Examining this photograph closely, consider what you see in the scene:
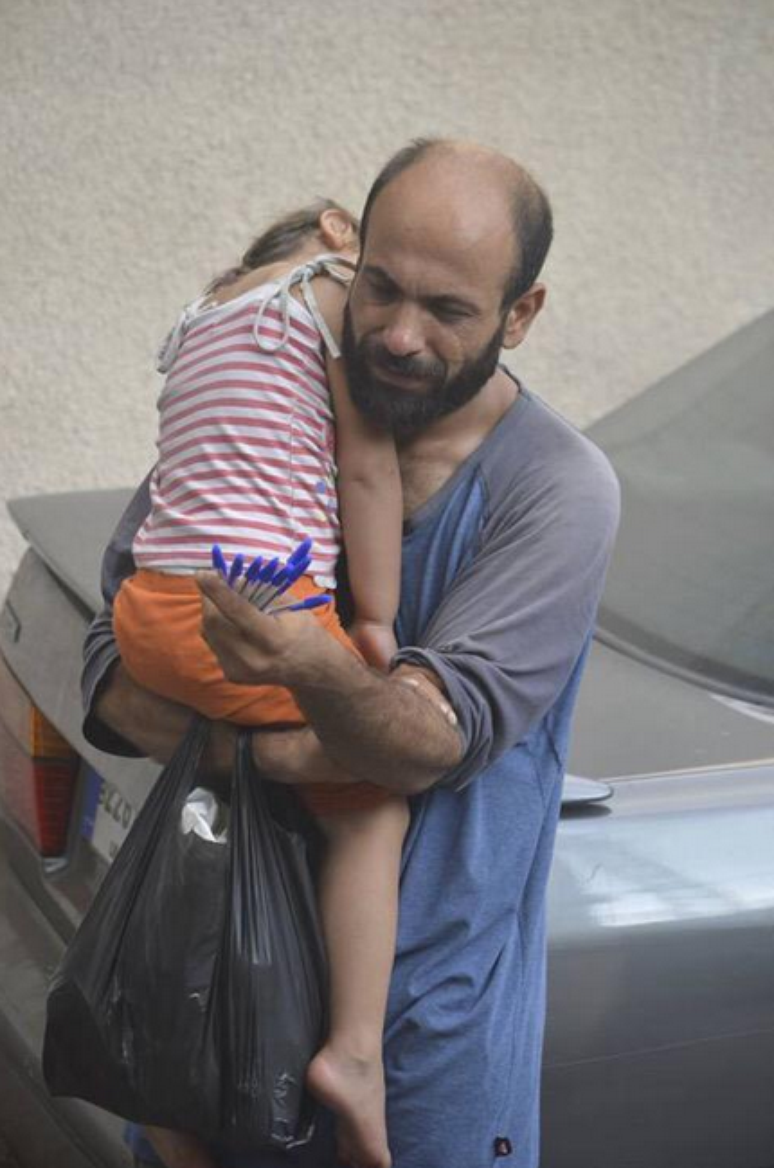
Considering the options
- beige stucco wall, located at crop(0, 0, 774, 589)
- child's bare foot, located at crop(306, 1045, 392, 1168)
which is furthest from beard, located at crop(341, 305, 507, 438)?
beige stucco wall, located at crop(0, 0, 774, 589)

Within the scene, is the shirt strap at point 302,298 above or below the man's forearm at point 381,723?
above

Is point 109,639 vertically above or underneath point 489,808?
above

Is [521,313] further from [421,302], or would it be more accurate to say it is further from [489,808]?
[489,808]

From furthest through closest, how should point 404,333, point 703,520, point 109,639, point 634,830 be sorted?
point 703,520 → point 634,830 → point 109,639 → point 404,333

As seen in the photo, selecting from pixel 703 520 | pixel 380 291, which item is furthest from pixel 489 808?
pixel 703 520

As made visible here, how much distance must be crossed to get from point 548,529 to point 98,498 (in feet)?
4.86

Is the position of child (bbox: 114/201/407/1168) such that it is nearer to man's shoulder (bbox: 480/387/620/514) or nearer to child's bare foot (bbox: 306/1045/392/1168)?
child's bare foot (bbox: 306/1045/392/1168)

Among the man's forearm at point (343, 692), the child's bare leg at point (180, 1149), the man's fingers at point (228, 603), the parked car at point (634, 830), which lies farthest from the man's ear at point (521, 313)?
the child's bare leg at point (180, 1149)

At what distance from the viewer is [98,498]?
334 centimetres

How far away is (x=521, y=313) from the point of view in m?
2.10

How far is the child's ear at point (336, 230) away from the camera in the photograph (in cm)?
228

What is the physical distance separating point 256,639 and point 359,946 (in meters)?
0.44

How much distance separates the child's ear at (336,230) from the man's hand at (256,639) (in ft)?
2.06

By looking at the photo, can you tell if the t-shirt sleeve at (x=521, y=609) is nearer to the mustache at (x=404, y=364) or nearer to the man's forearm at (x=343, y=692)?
the man's forearm at (x=343, y=692)
